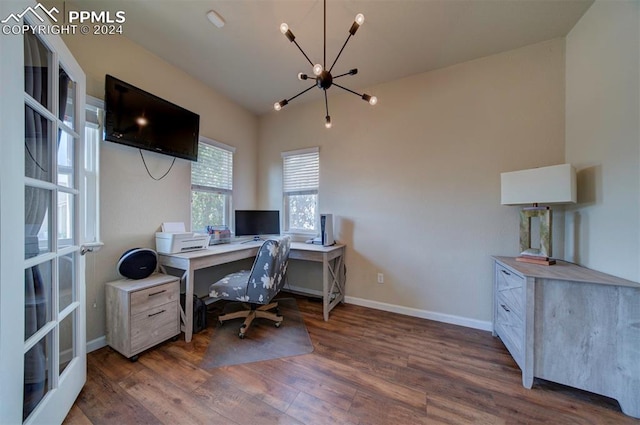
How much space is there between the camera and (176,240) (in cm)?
222

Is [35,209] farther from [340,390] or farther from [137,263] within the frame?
[340,390]

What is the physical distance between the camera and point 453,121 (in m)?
2.45

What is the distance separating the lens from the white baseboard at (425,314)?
2.32 metres

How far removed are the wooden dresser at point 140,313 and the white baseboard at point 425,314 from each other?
202 centimetres

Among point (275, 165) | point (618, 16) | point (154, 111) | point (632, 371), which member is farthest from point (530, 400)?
point (154, 111)

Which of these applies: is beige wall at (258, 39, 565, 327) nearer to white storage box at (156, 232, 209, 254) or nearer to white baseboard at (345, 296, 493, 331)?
white baseboard at (345, 296, 493, 331)

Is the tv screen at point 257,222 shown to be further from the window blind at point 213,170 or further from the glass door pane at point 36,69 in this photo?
the glass door pane at point 36,69

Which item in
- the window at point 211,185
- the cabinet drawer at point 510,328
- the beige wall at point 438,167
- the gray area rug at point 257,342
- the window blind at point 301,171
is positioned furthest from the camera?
the window blind at point 301,171

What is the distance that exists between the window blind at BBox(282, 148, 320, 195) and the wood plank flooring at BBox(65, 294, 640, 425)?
2.04 metres

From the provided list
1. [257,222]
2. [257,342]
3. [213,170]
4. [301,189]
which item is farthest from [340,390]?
[213,170]

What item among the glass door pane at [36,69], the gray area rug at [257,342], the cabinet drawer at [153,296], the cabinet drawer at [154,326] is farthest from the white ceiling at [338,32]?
the gray area rug at [257,342]

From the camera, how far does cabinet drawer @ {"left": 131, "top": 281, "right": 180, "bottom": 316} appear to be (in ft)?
5.90

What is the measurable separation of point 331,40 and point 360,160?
1.33m

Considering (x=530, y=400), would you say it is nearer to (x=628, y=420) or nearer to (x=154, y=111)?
(x=628, y=420)
